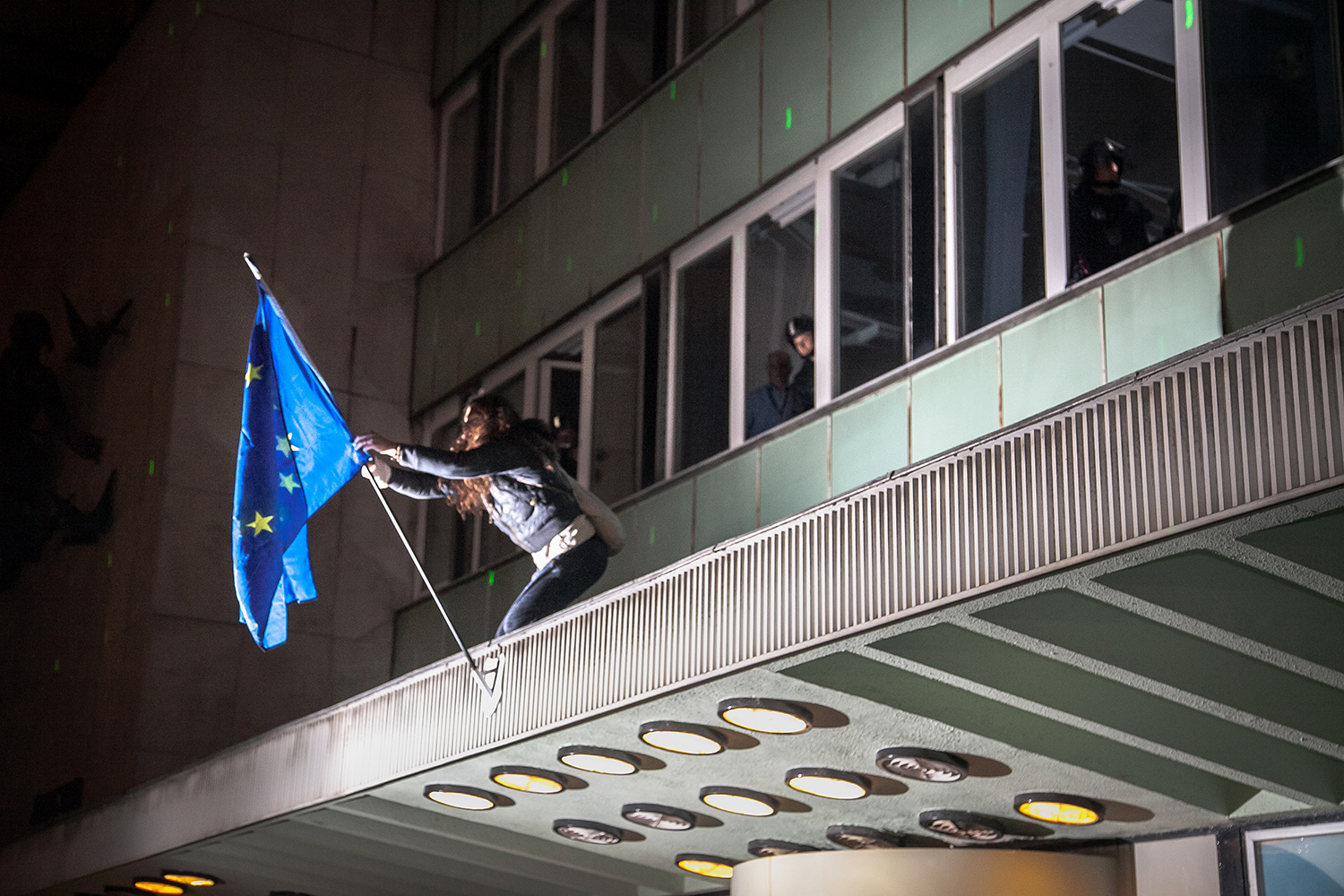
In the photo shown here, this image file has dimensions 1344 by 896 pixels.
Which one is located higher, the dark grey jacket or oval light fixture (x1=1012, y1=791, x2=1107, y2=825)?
the dark grey jacket

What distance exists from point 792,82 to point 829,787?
5.62 metres

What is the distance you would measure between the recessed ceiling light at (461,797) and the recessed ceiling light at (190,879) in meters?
3.88

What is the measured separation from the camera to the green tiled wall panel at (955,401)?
9680 millimetres

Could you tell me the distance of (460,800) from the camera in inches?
392

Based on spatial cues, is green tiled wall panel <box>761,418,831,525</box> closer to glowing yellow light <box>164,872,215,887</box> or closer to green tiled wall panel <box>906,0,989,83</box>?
green tiled wall panel <box>906,0,989,83</box>

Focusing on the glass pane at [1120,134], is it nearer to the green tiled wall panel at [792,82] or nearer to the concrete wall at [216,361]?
the green tiled wall panel at [792,82]

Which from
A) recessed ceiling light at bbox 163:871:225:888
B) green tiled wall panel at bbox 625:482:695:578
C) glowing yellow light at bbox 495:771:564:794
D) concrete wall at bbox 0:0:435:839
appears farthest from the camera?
concrete wall at bbox 0:0:435:839

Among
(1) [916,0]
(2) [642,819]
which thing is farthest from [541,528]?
(1) [916,0]

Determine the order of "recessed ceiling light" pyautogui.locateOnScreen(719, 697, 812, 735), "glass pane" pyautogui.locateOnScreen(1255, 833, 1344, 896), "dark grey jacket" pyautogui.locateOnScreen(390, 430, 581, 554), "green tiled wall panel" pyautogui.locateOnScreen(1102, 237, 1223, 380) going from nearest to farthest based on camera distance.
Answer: "recessed ceiling light" pyautogui.locateOnScreen(719, 697, 812, 735) < "glass pane" pyautogui.locateOnScreen(1255, 833, 1344, 896) < "green tiled wall panel" pyautogui.locateOnScreen(1102, 237, 1223, 380) < "dark grey jacket" pyautogui.locateOnScreen(390, 430, 581, 554)

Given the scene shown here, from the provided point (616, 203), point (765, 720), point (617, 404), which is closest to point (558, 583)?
point (765, 720)

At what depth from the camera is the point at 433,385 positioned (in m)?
17.4

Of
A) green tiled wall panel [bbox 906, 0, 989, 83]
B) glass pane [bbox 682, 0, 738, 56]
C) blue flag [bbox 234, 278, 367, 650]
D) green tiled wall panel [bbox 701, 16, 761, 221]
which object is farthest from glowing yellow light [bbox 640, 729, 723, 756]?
glass pane [bbox 682, 0, 738, 56]

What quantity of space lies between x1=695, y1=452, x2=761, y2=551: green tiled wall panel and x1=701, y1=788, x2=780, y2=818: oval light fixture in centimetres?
252

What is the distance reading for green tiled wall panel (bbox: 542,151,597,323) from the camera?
48.4ft
